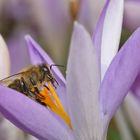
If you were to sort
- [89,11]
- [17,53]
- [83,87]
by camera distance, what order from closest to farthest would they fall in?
1. [83,87]
2. [89,11]
3. [17,53]

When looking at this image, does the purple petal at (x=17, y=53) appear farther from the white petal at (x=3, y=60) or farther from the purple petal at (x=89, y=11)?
the white petal at (x=3, y=60)

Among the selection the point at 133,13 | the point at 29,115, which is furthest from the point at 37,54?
the point at 133,13

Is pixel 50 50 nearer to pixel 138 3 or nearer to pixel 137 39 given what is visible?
pixel 138 3

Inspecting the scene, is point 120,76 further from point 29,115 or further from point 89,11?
point 89,11

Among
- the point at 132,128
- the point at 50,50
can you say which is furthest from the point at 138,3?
the point at 50,50

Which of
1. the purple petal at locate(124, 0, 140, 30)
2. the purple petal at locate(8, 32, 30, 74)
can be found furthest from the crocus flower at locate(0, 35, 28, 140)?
the purple petal at locate(8, 32, 30, 74)

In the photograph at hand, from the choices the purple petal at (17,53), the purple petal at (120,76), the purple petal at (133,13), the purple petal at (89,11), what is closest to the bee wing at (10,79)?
the purple petal at (120,76)
